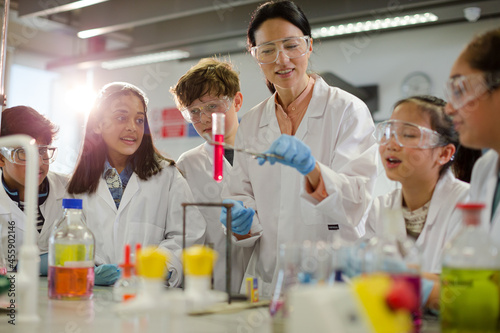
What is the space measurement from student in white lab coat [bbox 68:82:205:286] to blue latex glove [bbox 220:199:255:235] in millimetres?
275

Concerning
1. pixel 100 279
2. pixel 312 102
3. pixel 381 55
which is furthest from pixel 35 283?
pixel 381 55

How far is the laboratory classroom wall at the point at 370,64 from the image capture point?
16.2 feet

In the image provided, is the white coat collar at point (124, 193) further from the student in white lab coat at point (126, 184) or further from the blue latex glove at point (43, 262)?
the blue latex glove at point (43, 262)

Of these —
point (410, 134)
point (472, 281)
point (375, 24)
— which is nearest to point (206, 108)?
point (410, 134)

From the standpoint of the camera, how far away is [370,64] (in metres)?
5.41

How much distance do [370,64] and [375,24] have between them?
0.54 m

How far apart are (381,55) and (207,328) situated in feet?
15.4

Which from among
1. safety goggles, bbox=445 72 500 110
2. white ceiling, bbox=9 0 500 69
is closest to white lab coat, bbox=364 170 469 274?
safety goggles, bbox=445 72 500 110

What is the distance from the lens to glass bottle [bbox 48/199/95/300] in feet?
5.16

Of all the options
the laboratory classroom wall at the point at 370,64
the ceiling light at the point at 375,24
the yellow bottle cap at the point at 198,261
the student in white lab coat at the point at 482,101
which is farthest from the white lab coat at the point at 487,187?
the ceiling light at the point at 375,24

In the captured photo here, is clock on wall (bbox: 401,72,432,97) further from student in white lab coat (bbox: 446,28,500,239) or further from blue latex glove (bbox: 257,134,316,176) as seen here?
student in white lab coat (bbox: 446,28,500,239)

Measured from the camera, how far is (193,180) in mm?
2533

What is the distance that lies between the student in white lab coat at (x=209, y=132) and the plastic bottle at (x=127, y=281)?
95 centimetres

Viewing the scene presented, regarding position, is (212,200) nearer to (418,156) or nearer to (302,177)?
(302,177)
